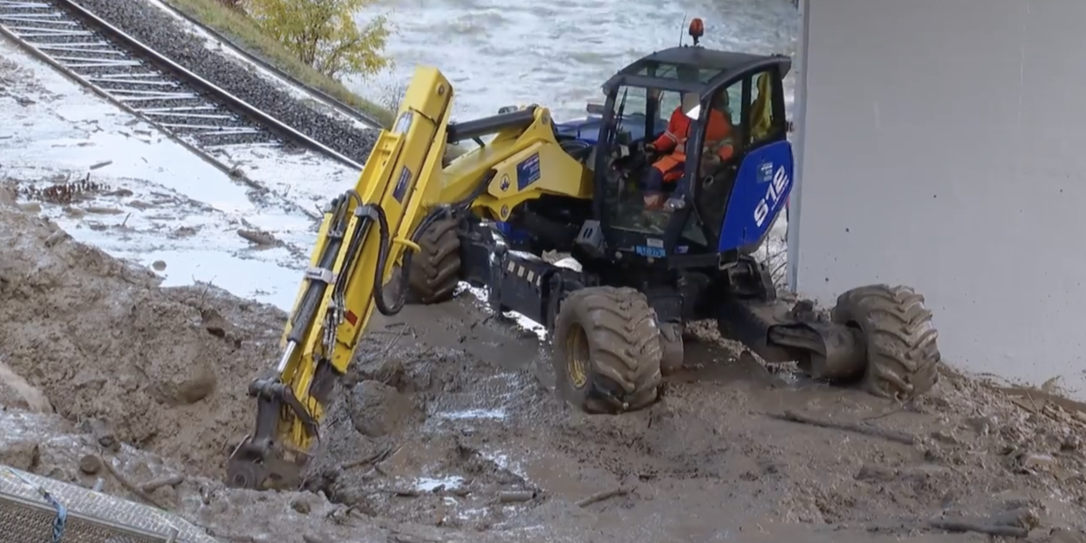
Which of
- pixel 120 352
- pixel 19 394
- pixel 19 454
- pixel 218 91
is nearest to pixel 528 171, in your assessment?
pixel 120 352

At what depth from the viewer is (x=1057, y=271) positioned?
30.0 ft

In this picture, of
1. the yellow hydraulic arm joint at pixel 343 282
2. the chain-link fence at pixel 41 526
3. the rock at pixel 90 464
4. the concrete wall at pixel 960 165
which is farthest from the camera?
the concrete wall at pixel 960 165

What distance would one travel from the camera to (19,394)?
20.6 ft

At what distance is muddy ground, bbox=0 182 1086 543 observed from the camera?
19.2ft

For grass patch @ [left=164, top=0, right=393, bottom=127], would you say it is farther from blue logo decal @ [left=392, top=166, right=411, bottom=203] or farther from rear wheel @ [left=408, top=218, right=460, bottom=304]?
blue logo decal @ [left=392, top=166, right=411, bottom=203]

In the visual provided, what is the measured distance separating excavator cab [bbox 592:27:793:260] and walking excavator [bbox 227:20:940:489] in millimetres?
11

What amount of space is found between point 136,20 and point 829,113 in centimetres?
1177

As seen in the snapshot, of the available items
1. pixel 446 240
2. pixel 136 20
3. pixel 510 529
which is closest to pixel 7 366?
pixel 510 529

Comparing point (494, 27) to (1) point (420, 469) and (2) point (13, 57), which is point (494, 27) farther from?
(1) point (420, 469)

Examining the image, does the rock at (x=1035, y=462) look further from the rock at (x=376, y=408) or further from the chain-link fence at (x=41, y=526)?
the chain-link fence at (x=41, y=526)

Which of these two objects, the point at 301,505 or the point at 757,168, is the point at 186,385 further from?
the point at 757,168

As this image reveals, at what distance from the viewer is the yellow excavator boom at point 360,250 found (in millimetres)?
6094

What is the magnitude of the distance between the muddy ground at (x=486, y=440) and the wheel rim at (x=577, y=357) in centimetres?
21

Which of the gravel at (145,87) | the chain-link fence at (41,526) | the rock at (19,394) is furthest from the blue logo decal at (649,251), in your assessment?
the gravel at (145,87)
